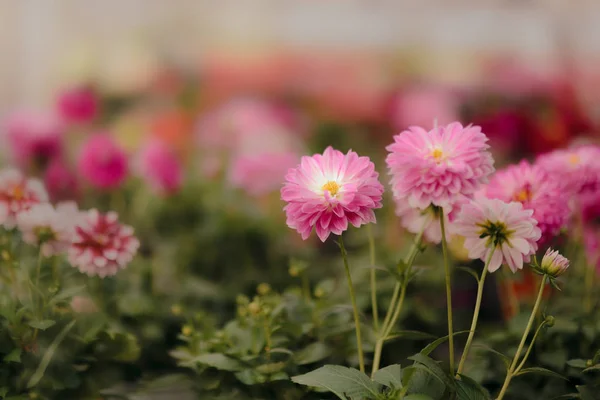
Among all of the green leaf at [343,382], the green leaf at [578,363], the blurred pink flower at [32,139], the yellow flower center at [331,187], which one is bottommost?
the green leaf at [343,382]

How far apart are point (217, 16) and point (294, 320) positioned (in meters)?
1.13

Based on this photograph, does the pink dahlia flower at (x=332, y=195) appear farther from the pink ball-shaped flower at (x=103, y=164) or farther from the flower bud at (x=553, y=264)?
the pink ball-shaped flower at (x=103, y=164)

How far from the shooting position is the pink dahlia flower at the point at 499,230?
56 centimetres

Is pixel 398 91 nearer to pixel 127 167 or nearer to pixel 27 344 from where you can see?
pixel 127 167

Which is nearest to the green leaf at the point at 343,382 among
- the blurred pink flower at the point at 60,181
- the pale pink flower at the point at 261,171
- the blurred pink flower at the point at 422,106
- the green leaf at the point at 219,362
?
the green leaf at the point at 219,362

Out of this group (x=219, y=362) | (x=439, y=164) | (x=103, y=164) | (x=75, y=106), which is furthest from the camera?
(x=75, y=106)

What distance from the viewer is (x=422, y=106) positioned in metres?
1.46

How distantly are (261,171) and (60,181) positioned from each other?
1.18 feet

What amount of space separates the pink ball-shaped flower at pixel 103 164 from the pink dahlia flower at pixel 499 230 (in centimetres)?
72

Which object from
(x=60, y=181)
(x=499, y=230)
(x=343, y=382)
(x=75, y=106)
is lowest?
(x=343, y=382)

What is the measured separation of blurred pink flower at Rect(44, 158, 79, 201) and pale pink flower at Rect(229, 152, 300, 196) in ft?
0.98

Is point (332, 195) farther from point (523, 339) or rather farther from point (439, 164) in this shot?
point (523, 339)

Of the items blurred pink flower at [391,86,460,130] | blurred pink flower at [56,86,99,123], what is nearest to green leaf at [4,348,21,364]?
blurred pink flower at [56,86,99,123]

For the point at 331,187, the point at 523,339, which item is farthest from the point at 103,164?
the point at 523,339
